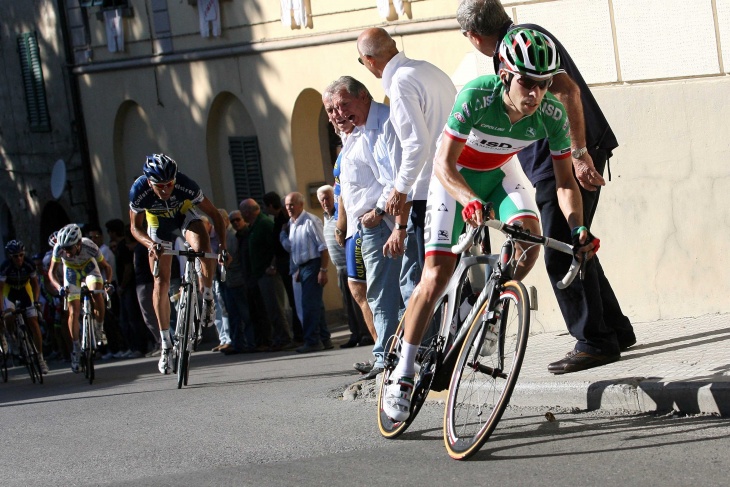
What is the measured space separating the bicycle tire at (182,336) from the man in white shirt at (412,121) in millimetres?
3724

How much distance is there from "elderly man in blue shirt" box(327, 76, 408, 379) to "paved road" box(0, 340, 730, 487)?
0.76m

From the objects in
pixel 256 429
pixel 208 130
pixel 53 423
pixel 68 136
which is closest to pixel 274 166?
pixel 208 130

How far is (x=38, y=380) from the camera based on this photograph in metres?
17.9

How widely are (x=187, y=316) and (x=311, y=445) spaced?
17.2 feet

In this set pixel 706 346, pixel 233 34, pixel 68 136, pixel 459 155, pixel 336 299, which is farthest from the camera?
pixel 68 136

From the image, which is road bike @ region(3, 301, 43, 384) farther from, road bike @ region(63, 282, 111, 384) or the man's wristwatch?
the man's wristwatch

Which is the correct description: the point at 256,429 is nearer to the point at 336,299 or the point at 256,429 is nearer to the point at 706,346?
the point at 706,346

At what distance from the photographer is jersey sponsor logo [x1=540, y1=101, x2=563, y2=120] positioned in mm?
6645

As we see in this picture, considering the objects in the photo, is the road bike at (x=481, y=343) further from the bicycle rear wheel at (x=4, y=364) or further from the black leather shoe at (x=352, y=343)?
the bicycle rear wheel at (x=4, y=364)

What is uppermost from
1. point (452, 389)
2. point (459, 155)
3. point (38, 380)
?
point (459, 155)

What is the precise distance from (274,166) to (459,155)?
50.1 feet

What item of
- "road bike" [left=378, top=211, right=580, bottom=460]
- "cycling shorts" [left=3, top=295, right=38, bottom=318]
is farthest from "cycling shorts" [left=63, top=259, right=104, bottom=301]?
"road bike" [left=378, top=211, right=580, bottom=460]

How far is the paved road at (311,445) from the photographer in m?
5.90

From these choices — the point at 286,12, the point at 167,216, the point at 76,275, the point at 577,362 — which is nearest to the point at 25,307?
the point at 76,275
